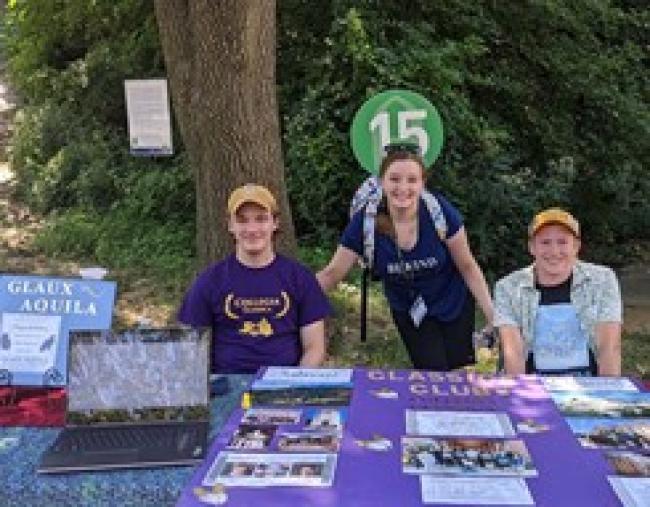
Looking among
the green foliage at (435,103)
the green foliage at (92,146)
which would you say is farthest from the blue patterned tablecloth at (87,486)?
the green foliage at (435,103)

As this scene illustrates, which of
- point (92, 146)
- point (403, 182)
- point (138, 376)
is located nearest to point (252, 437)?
point (138, 376)

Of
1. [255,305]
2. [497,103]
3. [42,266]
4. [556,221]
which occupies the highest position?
[497,103]

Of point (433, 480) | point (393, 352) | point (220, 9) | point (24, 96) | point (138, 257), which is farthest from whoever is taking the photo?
point (24, 96)

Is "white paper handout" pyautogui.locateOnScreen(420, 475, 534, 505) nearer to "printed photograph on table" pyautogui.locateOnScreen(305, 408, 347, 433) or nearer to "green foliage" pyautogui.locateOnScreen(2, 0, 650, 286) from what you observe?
"printed photograph on table" pyautogui.locateOnScreen(305, 408, 347, 433)

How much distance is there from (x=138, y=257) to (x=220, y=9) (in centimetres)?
435

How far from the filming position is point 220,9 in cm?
488

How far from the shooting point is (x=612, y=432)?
2.49 m

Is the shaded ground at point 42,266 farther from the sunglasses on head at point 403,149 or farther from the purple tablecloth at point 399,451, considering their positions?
the purple tablecloth at point 399,451

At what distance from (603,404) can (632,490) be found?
65cm

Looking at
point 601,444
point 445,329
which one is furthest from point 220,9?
point 601,444

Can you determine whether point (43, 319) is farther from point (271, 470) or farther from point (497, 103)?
point (497, 103)

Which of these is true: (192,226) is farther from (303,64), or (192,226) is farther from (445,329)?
(445,329)

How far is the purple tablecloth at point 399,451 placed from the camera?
6.79 feet

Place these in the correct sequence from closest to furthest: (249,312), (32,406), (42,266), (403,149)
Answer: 1. (32,406)
2. (249,312)
3. (403,149)
4. (42,266)
